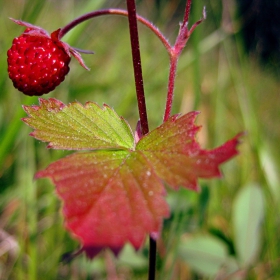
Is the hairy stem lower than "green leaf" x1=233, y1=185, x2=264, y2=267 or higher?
higher

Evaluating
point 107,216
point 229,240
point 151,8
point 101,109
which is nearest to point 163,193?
point 107,216

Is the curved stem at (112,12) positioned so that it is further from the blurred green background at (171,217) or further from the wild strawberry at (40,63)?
the blurred green background at (171,217)

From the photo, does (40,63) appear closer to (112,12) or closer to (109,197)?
(112,12)

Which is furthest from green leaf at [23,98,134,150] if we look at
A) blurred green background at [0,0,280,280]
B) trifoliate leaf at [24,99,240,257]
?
blurred green background at [0,0,280,280]

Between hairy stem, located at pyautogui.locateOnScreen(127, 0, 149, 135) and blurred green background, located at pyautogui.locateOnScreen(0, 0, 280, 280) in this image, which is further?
blurred green background, located at pyautogui.locateOnScreen(0, 0, 280, 280)

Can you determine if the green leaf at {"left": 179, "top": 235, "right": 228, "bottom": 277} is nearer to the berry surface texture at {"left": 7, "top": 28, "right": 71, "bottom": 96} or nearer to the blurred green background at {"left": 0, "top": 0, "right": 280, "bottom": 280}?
the blurred green background at {"left": 0, "top": 0, "right": 280, "bottom": 280}

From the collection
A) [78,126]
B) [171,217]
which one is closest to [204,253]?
[171,217]

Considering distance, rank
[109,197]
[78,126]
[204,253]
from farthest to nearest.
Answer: [204,253] → [78,126] → [109,197]
